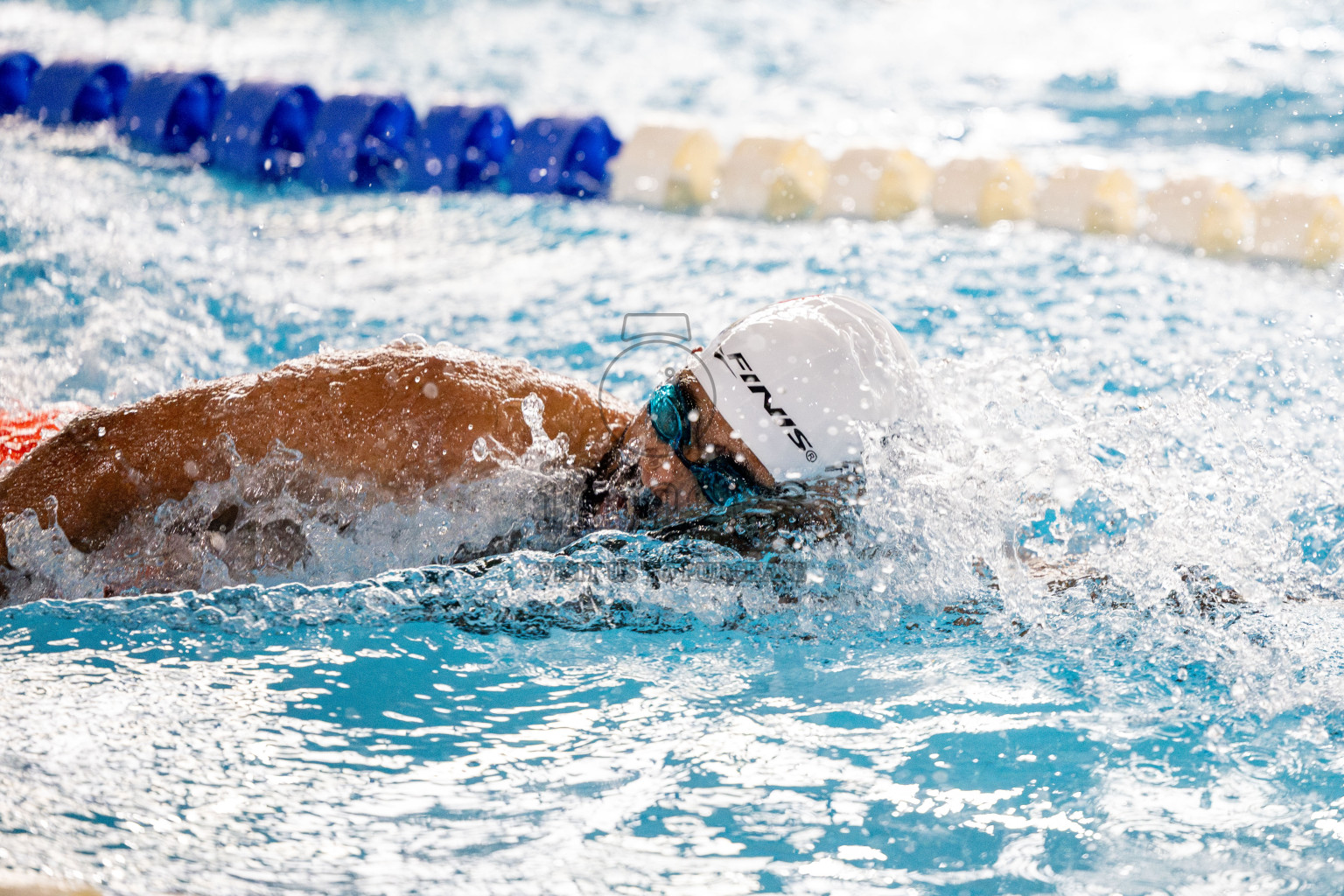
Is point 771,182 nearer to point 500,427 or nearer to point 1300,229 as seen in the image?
point 1300,229

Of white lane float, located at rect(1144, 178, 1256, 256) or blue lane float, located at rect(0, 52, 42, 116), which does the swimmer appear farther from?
blue lane float, located at rect(0, 52, 42, 116)

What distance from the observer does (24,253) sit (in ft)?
13.9

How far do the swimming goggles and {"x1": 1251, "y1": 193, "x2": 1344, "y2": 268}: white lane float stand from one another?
3.62 metres

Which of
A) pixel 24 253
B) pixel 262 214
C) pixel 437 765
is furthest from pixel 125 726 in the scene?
pixel 262 214

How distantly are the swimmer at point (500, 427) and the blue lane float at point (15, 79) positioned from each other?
505cm

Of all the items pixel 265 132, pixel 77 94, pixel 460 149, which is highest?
pixel 77 94

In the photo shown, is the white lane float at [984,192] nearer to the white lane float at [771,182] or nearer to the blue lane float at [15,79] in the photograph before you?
Answer: the white lane float at [771,182]

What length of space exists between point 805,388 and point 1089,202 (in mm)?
3538

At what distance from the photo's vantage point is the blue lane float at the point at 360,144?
5.46 m

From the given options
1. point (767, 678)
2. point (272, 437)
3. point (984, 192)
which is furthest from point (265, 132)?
Answer: point (767, 678)

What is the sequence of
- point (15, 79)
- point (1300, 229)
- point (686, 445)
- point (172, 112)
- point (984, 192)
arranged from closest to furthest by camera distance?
point (686, 445) < point (1300, 229) < point (984, 192) < point (172, 112) < point (15, 79)

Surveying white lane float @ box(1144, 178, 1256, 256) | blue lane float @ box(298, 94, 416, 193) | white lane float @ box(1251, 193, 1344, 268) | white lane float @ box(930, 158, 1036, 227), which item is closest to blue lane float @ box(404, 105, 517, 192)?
blue lane float @ box(298, 94, 416, 193)

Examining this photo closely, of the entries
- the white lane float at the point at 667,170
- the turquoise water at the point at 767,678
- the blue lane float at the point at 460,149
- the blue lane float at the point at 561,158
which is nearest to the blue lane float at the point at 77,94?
the blue lane float at the point at 460,149

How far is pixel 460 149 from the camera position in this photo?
557cm
